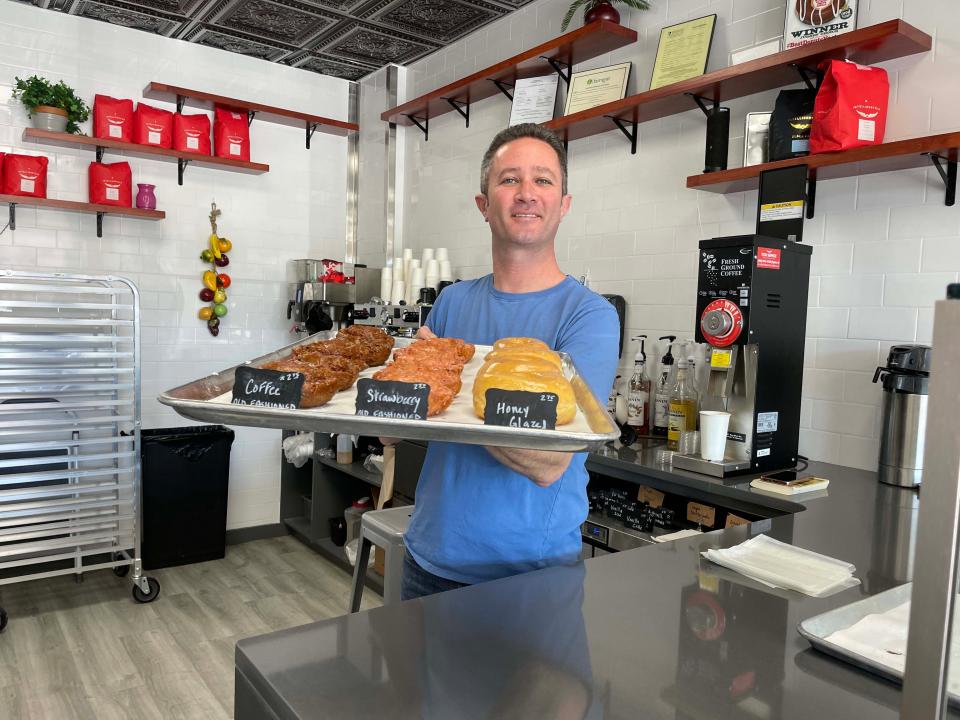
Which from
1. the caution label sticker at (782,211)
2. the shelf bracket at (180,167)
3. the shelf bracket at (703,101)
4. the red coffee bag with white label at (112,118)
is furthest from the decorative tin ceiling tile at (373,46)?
the caution label sticker at (782,211)

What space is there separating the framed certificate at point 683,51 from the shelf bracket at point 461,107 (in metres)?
1.41

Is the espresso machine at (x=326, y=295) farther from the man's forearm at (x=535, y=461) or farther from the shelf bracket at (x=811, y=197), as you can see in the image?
the man's forearm at (x=535, y=461)

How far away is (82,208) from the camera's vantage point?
4.07m

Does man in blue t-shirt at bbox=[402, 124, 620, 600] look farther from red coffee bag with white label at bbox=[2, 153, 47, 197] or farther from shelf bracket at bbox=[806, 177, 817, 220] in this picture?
red coffee bag with white label at bbox=[2, 153, 47, 197]

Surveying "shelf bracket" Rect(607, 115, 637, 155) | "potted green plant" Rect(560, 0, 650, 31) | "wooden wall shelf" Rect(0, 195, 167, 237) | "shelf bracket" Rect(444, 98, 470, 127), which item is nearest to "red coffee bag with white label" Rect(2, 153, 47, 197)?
"wooden wall shelf" Rect(0, 195, 167, 237)

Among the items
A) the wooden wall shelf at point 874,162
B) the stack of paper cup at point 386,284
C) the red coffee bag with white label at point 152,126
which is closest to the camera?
the wooden wall shelf at point 874,162

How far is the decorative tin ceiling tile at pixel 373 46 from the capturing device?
436cm

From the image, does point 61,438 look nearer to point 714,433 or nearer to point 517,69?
point 517,69

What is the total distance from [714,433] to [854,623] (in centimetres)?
132

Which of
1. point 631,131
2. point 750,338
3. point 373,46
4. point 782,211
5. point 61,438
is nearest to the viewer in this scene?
point 750,338

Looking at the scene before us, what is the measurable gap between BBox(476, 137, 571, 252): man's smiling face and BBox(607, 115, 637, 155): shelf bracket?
202 cm

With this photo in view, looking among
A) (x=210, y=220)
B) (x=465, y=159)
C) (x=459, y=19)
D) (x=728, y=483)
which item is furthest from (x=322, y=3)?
(x=728, y=483)

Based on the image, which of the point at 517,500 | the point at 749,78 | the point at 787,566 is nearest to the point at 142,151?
the point at 749,78

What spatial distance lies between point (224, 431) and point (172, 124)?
6.14ft
